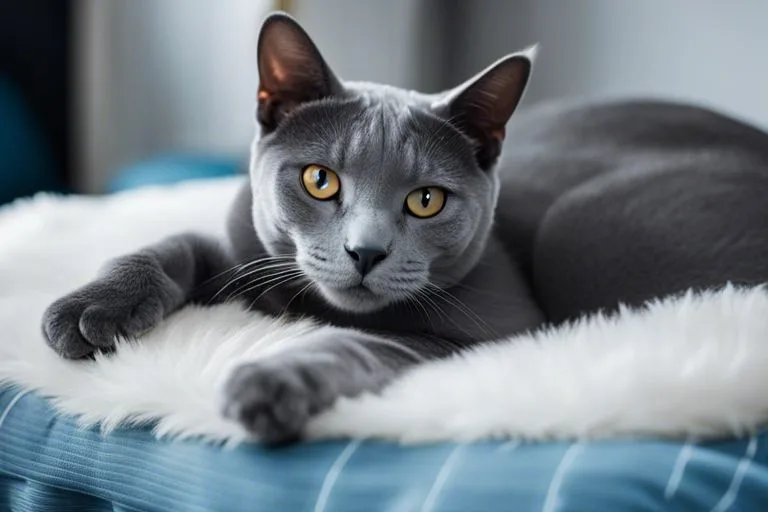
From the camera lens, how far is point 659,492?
2.22 feet

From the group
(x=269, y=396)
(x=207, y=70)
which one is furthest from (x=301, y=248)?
(x=207, y=70)

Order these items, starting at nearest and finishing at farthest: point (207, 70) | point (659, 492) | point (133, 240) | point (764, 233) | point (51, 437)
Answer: point (659, 492)
point (51, 437)
point (764, 233)
point (133, 240)
point (207, 70)

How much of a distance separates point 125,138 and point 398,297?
2.27 meters

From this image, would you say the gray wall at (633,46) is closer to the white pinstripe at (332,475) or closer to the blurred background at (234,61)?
the blurred background at (234,61)

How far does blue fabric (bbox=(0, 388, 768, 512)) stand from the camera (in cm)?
67

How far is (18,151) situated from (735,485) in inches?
92.0

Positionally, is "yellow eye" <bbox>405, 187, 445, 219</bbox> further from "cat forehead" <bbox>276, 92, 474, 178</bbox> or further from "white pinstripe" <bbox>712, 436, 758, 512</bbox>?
"white pinstripe" <bbox>712, 436, 758, 512</bbox>

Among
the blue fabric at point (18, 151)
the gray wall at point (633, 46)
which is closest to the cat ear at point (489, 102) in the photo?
the gray wall at point (633, 46)

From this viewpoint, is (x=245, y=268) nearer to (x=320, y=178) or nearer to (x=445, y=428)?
(x=320, y=178)

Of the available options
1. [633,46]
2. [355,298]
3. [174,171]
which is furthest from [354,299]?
[633,46]

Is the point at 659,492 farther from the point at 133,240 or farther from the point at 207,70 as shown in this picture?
the point at 207,70

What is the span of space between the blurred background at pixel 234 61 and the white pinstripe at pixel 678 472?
1593 mm

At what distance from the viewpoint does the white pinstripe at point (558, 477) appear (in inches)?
26.1

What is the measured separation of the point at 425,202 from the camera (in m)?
0.98
